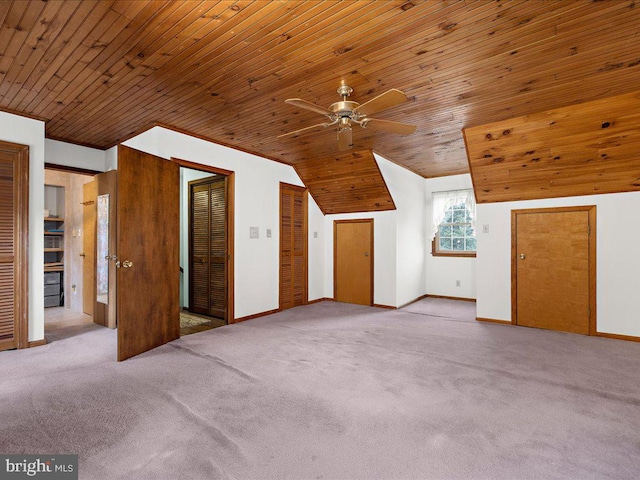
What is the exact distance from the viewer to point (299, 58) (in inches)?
93.7

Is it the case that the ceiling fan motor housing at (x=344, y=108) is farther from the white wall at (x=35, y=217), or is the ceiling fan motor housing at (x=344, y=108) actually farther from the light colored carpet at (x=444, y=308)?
the light colored carpet at (x=444, y=308)

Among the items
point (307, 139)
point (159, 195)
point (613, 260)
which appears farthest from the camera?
point (307, 139)

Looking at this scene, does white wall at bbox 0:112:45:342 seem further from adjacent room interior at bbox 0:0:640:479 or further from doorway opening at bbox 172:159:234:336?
doorway opening at bbox 172:159:234:336

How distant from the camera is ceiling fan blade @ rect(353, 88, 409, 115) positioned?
2.29 m

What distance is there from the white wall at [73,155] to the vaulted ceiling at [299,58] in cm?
81

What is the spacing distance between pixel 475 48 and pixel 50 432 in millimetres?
3594

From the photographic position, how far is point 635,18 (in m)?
1.95

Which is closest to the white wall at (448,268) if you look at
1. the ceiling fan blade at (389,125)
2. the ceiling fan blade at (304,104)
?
the ceiling fan blade at (389,125)

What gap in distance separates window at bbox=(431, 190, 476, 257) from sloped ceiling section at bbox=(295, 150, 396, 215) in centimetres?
157

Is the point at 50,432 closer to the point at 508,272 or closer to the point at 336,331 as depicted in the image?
the point at 336,331

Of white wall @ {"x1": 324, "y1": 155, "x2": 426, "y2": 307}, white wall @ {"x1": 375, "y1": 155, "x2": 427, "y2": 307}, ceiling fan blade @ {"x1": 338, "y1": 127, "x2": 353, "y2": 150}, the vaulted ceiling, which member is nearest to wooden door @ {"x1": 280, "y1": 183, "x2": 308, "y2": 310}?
white wall @ {"x1": 324, "y1": 155, "x2": 426, "y2": 307}

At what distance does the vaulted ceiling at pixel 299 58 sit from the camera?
1.91m

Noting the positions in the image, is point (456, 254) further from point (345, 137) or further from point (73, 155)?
point (73, 155)

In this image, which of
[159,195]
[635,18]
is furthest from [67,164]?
[635,18]
